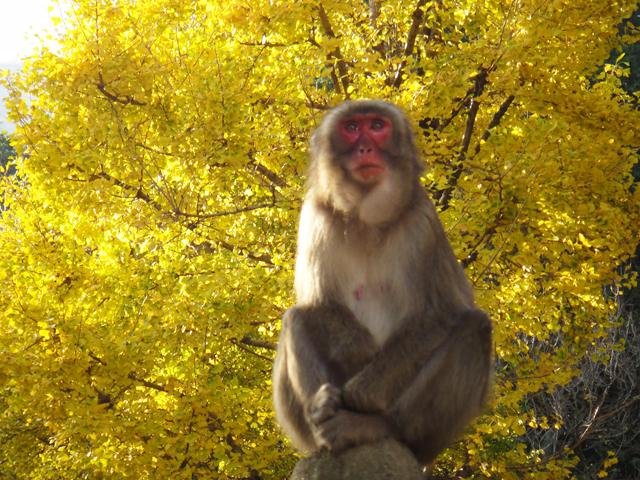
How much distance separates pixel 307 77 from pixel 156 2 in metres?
1.86

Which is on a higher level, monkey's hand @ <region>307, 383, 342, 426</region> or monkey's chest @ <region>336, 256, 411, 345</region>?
monkey's chest @ <region>336, 256, 411, 345</region>

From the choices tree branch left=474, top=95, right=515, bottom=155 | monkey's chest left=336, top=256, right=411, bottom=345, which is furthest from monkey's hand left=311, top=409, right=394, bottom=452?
tree branch left=474, top=95, right=515, bottom=155

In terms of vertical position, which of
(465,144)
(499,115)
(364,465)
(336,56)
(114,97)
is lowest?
(364,465)

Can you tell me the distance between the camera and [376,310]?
3648mm

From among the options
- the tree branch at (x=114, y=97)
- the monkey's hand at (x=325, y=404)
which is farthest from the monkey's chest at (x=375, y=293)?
the tree branch at (x=114, y=97)

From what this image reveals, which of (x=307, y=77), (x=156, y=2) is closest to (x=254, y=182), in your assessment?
(x=307, y=77)

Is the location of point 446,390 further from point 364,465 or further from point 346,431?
point 364,465

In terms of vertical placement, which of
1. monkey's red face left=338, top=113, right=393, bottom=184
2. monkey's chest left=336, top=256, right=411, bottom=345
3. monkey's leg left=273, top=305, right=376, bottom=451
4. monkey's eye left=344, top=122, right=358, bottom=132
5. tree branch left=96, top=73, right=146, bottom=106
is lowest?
monkey's leg left=273, top=305, right=376, bottom=451

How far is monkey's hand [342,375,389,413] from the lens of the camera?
3180 millimetres

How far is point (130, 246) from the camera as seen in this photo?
7324 millimetres

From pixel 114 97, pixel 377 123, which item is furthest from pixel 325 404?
pixel 114 97

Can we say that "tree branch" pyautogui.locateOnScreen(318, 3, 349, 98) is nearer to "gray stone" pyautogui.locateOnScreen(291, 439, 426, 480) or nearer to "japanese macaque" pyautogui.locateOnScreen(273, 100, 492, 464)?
"japanese macaque" pyautogui.locateOnScreen(273, 100, 492, 464)

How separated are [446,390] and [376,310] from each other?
55 centimetres

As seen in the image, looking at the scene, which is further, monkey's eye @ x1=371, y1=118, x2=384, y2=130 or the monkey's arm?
monkey's eye @ x1=371, y1=118, x2=384, y2=130
